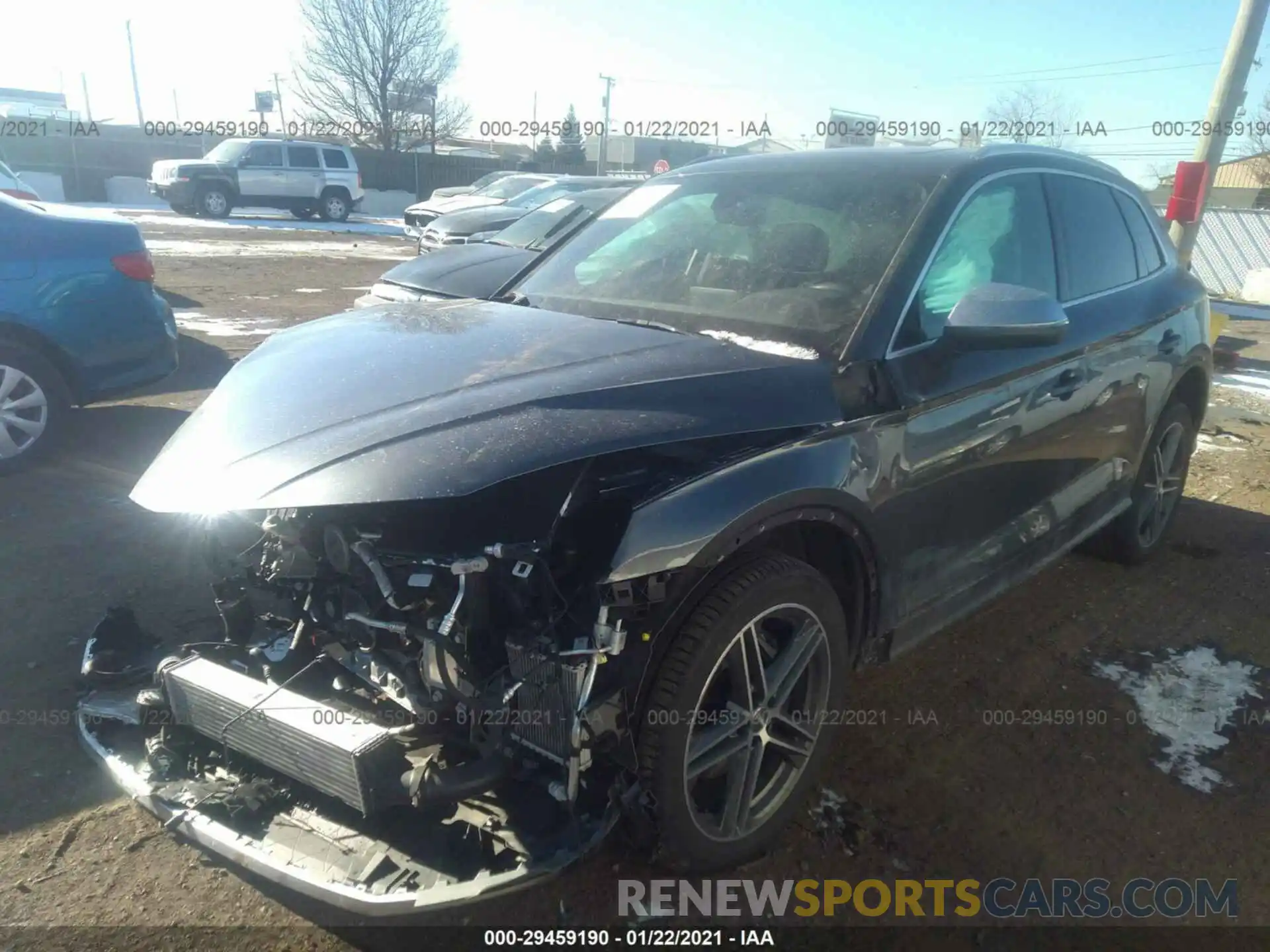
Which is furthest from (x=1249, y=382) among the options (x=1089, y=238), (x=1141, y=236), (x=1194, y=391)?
(x=1089, y=238)

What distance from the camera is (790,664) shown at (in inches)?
97.7

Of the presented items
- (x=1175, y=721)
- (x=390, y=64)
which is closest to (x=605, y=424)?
(x=1175, y=721)

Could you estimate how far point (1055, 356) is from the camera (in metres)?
3.28

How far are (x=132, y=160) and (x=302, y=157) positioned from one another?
1451 centimetres

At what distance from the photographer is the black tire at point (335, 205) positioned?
2520 cm

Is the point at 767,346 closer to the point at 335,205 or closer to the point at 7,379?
the point at 7,379

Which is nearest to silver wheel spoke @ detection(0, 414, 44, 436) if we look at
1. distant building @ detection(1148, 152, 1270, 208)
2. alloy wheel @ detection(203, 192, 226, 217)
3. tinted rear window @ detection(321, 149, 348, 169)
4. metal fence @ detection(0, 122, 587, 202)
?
alloy wheel @ detection(203, 192, 226, 217)

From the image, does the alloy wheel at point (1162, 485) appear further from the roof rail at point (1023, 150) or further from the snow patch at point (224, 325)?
the snow patch at point (224, 325)

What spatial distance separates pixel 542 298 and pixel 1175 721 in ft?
9.37

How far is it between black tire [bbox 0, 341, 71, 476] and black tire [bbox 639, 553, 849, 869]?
15.7ft

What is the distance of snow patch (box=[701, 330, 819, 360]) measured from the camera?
103 inches

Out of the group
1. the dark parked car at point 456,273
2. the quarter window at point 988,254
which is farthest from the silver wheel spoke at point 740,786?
the dark parked car at point 456,273

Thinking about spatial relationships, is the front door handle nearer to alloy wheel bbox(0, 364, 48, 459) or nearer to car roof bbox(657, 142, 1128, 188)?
car roof bbox(657, 142, 1128, 188)

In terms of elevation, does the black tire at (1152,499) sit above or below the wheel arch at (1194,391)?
below
